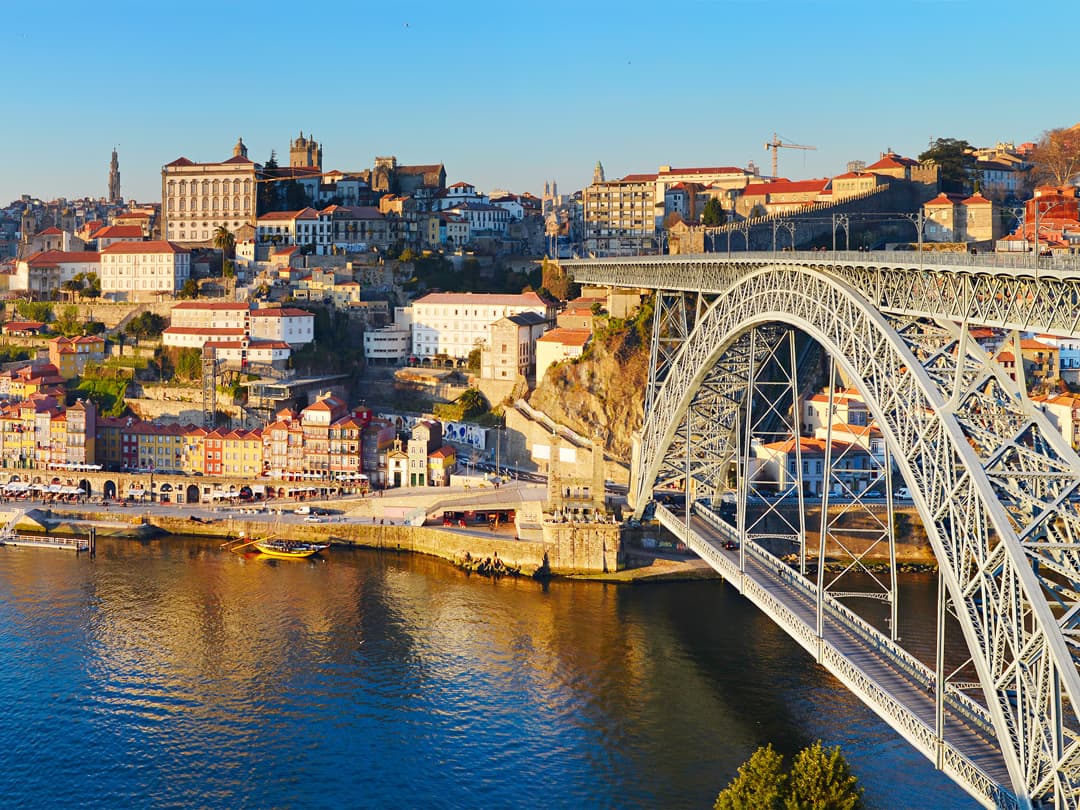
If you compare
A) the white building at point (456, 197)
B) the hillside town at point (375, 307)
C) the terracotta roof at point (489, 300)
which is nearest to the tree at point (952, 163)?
the hillside town at point (375, 307)

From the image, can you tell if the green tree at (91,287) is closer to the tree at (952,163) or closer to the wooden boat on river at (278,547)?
the wooden boat on river at (278,547)

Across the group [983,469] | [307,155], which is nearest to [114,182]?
[307,155]

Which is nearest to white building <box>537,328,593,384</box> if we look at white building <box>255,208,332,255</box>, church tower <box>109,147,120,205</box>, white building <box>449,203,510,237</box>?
white building <box>255,208,332,255</box>

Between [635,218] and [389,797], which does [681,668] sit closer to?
[389,797]

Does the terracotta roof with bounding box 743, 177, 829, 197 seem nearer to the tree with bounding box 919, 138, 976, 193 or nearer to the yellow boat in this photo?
the tree with bounding box 919, 138, 976, 193

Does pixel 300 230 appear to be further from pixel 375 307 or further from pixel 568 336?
pixel 568 336

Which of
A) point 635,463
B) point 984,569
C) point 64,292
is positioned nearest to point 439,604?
point 635,463
